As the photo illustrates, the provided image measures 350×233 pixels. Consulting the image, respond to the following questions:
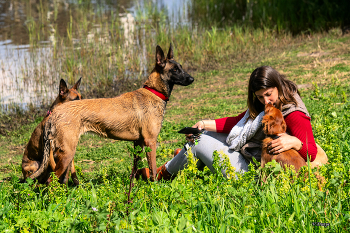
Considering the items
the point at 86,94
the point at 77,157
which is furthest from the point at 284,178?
the point at 86,94

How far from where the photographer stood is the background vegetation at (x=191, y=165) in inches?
97.1

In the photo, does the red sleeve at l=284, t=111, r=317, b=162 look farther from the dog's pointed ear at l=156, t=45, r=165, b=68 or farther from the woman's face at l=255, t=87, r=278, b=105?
the dog's pointed ear at l=156, t=45, r=165, b=68

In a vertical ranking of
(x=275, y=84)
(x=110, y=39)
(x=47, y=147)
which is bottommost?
(x=47, y=147)

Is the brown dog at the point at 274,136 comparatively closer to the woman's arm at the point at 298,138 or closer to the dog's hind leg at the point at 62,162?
the woman's arm at the point at 298,138

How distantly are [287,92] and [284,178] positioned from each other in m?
1.06

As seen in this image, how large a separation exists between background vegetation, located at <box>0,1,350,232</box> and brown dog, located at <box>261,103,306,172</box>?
170mm

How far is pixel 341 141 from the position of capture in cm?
395

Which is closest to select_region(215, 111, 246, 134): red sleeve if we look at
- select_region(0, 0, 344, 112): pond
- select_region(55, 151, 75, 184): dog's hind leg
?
select_region(55, 151, 75, 184): dog's hind leg

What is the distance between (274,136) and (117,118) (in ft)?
6.86

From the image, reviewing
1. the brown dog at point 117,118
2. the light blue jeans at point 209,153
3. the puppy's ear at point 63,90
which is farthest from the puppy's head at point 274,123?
the puppy's ear at point 63,90

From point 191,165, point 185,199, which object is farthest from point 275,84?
point 185,199

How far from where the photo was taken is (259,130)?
11.8 ft

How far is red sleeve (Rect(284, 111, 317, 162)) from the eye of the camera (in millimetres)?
3218

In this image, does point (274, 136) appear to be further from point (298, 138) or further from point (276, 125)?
point (298, 138)
